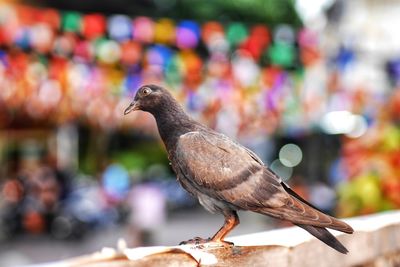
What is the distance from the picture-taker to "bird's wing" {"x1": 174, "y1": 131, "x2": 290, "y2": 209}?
7.68ft

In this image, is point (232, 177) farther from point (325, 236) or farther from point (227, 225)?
point (325, 236)

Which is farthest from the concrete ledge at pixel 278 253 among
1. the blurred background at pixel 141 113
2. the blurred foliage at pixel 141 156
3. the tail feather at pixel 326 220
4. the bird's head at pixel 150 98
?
the blurred foliage at pixel 141 156

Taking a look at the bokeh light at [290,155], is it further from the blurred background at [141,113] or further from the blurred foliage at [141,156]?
the blurred foliage at [141,156]

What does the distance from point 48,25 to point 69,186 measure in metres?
5.48

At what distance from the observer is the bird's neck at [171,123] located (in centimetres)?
236

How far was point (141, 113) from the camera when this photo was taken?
651 inches

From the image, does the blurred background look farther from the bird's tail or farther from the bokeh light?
the bird's tail

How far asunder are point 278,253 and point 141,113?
1386cm

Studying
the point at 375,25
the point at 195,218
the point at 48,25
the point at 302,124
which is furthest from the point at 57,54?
the point at 375,25

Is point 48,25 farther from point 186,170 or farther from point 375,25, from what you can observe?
point 375,25

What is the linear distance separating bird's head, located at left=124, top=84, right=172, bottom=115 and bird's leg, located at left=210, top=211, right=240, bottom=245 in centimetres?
43

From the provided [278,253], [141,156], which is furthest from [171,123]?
[141,156]

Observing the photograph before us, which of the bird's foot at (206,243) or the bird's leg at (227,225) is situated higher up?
the bird's leg at (227,225)

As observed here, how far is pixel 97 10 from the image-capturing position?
20.4 meters
